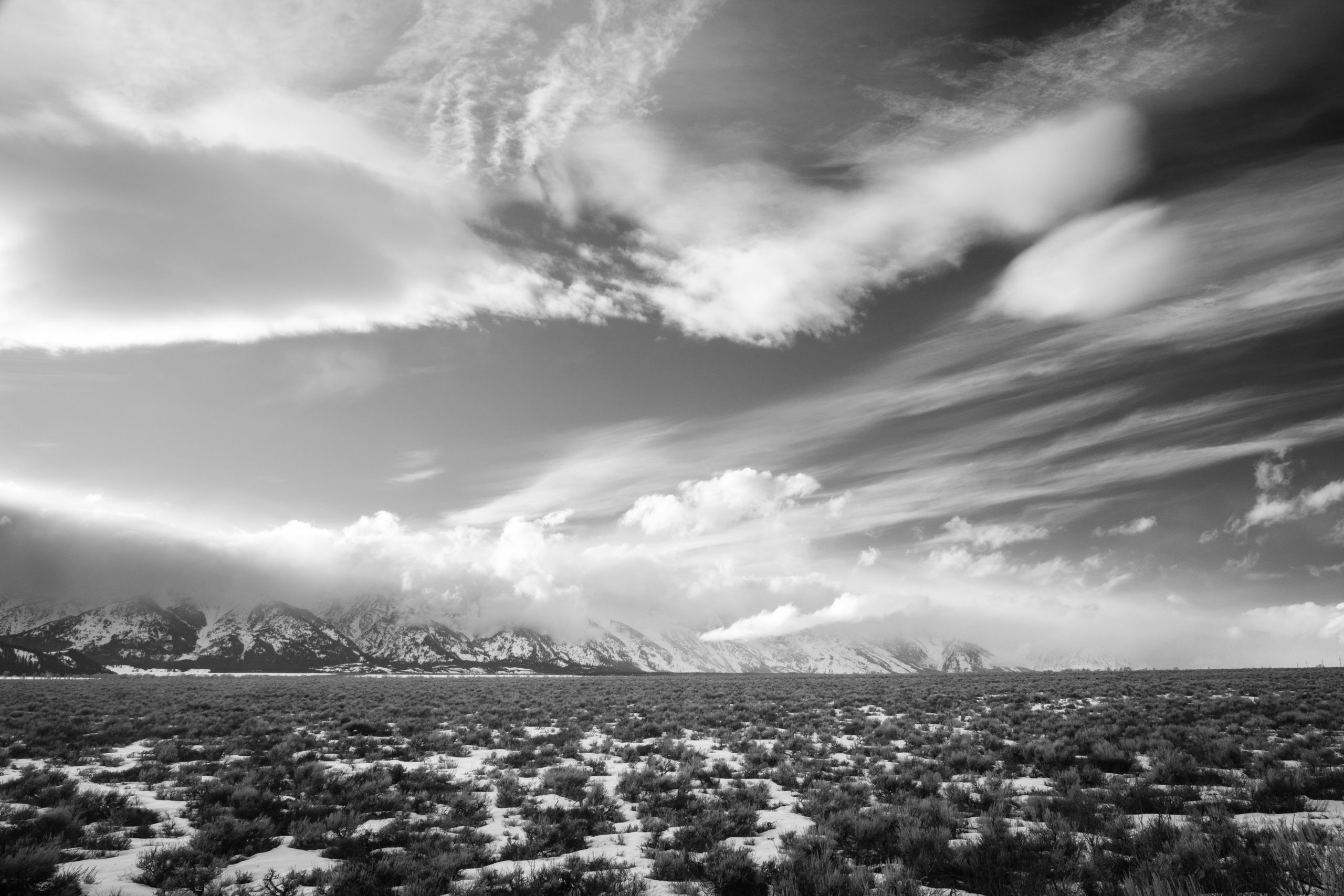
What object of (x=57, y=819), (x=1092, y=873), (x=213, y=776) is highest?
(x=1092, y=873)

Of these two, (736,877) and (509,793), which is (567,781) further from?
(736,877)

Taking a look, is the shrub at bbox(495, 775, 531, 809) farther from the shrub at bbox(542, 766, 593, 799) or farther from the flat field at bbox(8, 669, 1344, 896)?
the shrub at bbox(542, 766, 593, 799)

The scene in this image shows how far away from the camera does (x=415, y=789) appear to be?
1084cm

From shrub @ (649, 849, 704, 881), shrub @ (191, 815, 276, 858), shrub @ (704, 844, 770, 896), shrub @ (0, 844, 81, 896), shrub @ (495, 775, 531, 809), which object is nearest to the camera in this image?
shrub @ (0, 844, 81, 896)

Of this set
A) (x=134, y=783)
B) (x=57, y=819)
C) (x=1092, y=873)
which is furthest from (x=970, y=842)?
(x=134, y=783)

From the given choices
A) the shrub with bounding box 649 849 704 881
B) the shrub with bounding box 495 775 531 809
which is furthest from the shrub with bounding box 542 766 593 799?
the shrub with bounding box 649 849 704 881

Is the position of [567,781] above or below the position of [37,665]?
above

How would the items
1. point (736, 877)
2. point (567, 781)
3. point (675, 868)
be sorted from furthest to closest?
point (567, 781) → point (675, 868) → point (736, 877)

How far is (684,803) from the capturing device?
32.4ft

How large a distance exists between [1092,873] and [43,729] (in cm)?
2596

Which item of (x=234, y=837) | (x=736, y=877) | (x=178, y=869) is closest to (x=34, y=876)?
(x=178, y=869)

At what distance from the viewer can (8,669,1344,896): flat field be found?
6172 mm

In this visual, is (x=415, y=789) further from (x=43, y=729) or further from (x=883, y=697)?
(x=883, y=697)

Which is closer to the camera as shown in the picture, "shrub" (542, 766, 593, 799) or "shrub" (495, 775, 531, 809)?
"shrub" (495, 775, 531, 809)
